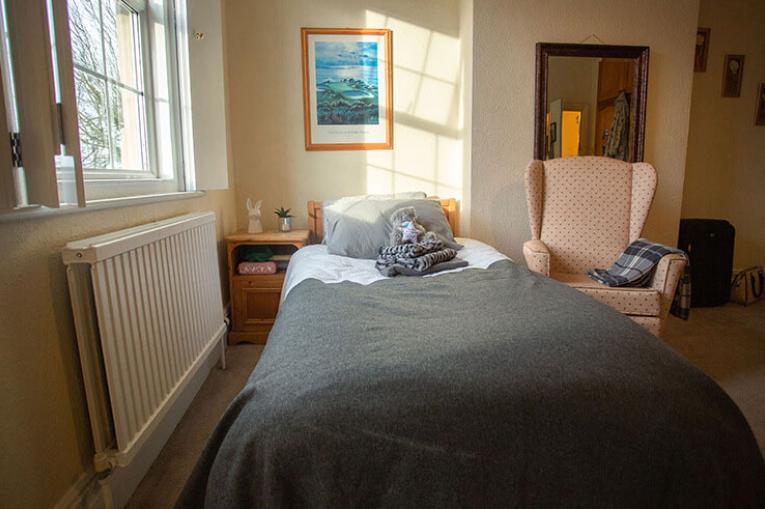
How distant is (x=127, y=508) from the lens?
145 cm

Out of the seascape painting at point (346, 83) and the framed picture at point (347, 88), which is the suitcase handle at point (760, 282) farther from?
the seascape painting at point (346, 83)

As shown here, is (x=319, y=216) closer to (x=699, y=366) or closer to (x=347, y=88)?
(x=347, y=88)

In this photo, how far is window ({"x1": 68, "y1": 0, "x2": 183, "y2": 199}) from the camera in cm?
156

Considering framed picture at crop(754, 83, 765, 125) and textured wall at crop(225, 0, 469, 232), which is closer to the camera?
textured wall at crop(225, 0, 469, 232)

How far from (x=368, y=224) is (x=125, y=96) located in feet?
4.29

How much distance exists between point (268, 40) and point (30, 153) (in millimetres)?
2446

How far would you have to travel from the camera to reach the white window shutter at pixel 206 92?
229 centimetres

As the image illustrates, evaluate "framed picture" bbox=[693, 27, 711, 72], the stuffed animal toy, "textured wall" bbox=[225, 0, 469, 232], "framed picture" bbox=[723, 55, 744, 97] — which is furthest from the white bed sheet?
"framed picture" bbox=[723, 55, 744, 97]

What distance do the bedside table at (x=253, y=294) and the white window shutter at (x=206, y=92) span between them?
0.45 m

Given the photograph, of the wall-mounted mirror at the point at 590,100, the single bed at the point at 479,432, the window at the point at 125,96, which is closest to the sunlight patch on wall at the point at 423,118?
the wall-mounted mirror at the point at 590,100

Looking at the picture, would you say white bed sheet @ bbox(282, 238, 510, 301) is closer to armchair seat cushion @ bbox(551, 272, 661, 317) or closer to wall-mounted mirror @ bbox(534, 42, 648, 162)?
armchair seat cushion @ bbox(551, 272, 661, 317)

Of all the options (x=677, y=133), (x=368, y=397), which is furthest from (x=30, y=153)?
(x=677, y=133)

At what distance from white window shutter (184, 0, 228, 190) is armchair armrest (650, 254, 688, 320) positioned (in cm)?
236

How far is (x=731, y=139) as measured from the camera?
12.5ft
